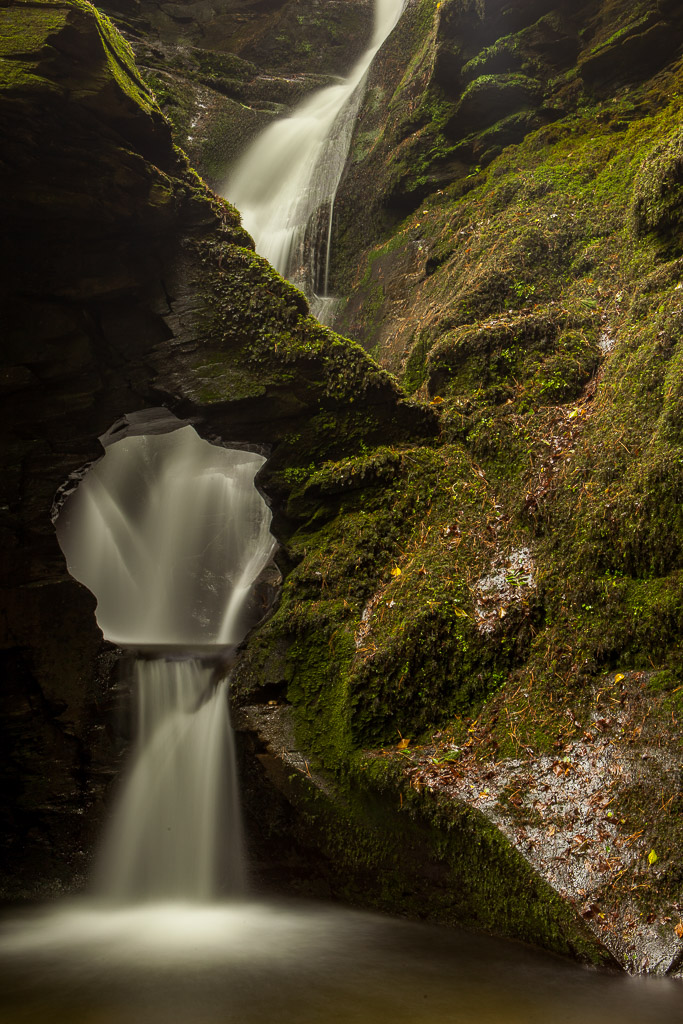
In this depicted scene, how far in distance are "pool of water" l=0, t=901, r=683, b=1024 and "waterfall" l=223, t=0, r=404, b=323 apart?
854 centimetres

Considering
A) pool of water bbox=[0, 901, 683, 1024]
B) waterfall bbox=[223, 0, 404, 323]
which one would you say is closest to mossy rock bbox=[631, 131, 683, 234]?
waterfall bbox=[223, 0, 404, 323]

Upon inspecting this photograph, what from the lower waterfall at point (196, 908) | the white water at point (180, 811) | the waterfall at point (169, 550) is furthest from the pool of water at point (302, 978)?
the waterfall at point (169, 550)

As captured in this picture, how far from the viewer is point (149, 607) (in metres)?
9.46

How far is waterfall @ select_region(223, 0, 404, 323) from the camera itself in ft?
36.1

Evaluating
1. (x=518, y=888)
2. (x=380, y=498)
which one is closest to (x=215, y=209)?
(x=380, y=498)

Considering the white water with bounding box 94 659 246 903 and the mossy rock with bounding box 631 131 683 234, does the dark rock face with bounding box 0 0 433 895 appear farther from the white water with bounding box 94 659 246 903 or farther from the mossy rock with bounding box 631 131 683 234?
the mossy rock with bounding box 631 131 683 234

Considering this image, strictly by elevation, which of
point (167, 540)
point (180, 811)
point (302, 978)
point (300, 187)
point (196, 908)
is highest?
point (300, 187)

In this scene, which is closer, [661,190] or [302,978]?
[302,978]

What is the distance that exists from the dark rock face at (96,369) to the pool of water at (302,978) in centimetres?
158

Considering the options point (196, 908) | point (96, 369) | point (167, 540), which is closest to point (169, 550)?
point (167, 540)

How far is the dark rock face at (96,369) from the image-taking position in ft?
19.6

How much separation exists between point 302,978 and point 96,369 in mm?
5468

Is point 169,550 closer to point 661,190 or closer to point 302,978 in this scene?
point 302,978

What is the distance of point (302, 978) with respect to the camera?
3.54 m
